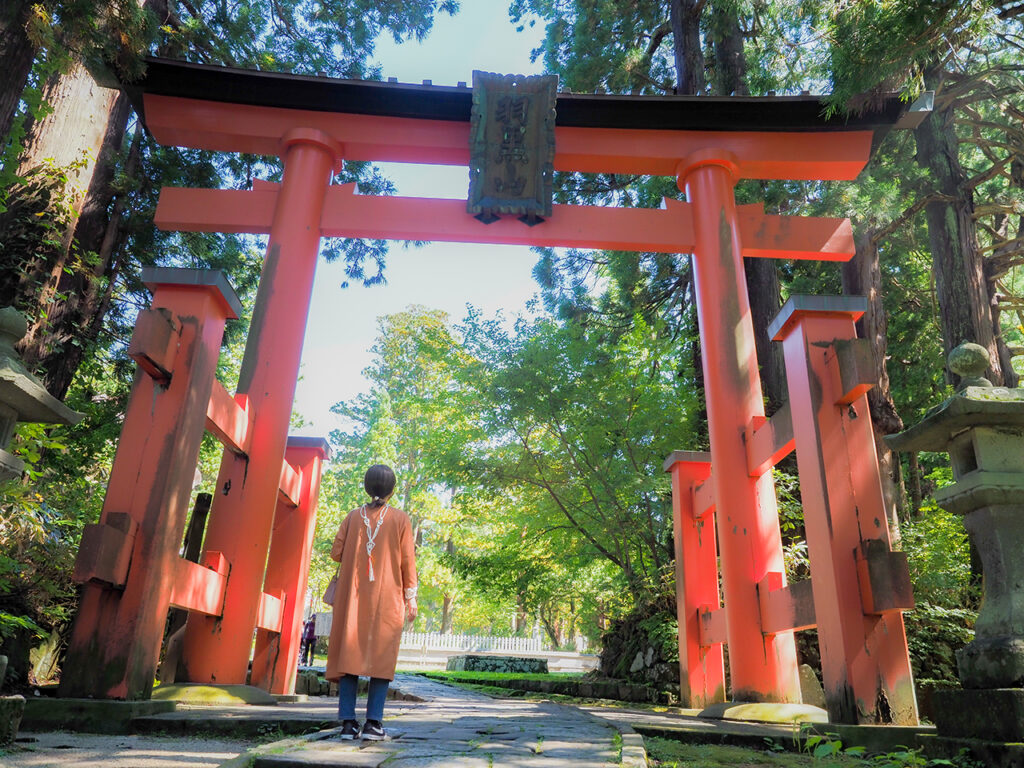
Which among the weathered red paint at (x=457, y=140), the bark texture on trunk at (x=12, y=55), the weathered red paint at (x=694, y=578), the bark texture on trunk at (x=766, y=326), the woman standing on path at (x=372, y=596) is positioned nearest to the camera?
the woman standing on path at (x=372, y=596)

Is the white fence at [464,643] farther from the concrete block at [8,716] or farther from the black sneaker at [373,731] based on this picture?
the concrete block at [8,716]

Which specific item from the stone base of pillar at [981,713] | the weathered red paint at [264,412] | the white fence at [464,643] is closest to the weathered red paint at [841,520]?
the stone base of pillar at [981,713]

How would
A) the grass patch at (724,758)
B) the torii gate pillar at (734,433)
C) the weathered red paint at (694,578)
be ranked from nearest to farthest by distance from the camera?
the grass patch at (724,758)
the torii gate pillar at (734,433)
the weathered red paint at (694,578)

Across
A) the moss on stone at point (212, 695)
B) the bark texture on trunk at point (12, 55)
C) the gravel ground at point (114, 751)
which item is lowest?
the gravel ground at point (114, 751)

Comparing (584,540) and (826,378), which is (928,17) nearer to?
(826,378)

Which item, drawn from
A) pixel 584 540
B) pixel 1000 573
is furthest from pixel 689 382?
pixel 1000 573

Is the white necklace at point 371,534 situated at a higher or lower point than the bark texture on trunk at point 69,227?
lower

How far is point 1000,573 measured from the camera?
2.80 metres

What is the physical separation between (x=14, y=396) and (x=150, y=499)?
947 mm

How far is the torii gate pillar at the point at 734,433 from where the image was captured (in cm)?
470

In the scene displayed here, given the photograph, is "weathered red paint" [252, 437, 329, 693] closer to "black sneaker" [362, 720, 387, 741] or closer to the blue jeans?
the blue jeans

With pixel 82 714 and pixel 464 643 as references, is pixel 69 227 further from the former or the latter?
pixel 464 643

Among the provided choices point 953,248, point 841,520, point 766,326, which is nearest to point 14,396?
point 841,520

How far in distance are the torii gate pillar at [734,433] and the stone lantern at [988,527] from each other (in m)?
1.88
